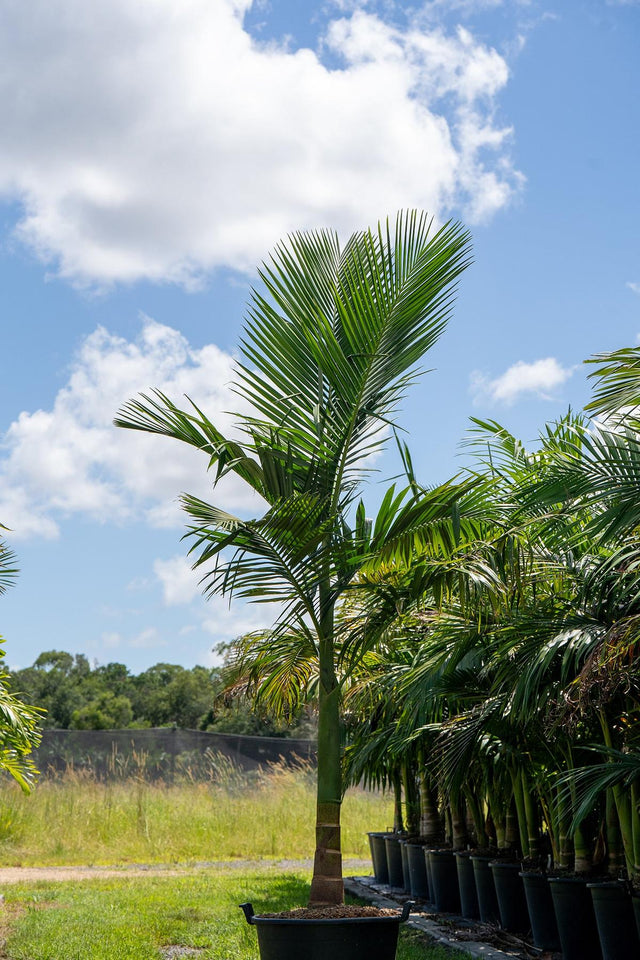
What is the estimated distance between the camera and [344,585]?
4.27 m

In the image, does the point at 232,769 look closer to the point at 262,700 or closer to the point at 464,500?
the point at 262,700

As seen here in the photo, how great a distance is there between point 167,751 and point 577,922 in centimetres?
1199

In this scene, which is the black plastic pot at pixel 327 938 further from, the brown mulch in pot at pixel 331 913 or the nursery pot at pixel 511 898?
the nursery pot at pixel 511 898

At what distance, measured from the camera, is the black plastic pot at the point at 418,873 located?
767 cm

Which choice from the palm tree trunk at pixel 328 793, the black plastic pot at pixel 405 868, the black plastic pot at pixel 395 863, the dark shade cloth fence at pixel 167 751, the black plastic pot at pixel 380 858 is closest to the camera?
the palm tree trunk at pixel 328 793

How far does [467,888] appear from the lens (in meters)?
6.47

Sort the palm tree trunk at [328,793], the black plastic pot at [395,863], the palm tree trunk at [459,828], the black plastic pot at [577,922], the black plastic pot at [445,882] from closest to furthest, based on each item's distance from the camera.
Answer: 1. the palm tree trunk at [328,793]
2. the black plastic pot at [577,922]
3. the black plastic pot at [445,882]
4. the palm tree trunk at [459,828]
5. the black plastic pot at [395,863]

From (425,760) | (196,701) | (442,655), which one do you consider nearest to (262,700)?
(442,655)

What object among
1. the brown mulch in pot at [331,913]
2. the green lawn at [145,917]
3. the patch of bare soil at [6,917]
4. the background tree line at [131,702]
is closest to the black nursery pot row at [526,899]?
the green lawn at [145,917]

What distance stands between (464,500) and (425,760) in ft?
12.1

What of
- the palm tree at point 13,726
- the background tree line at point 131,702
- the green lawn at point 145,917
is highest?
the background tree line at point 131,702

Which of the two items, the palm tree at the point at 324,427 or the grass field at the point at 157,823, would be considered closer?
the palm tree at the point at 324,427

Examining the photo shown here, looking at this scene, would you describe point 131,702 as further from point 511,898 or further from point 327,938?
point 327,938

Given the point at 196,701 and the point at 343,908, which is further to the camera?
the point at 196,701
